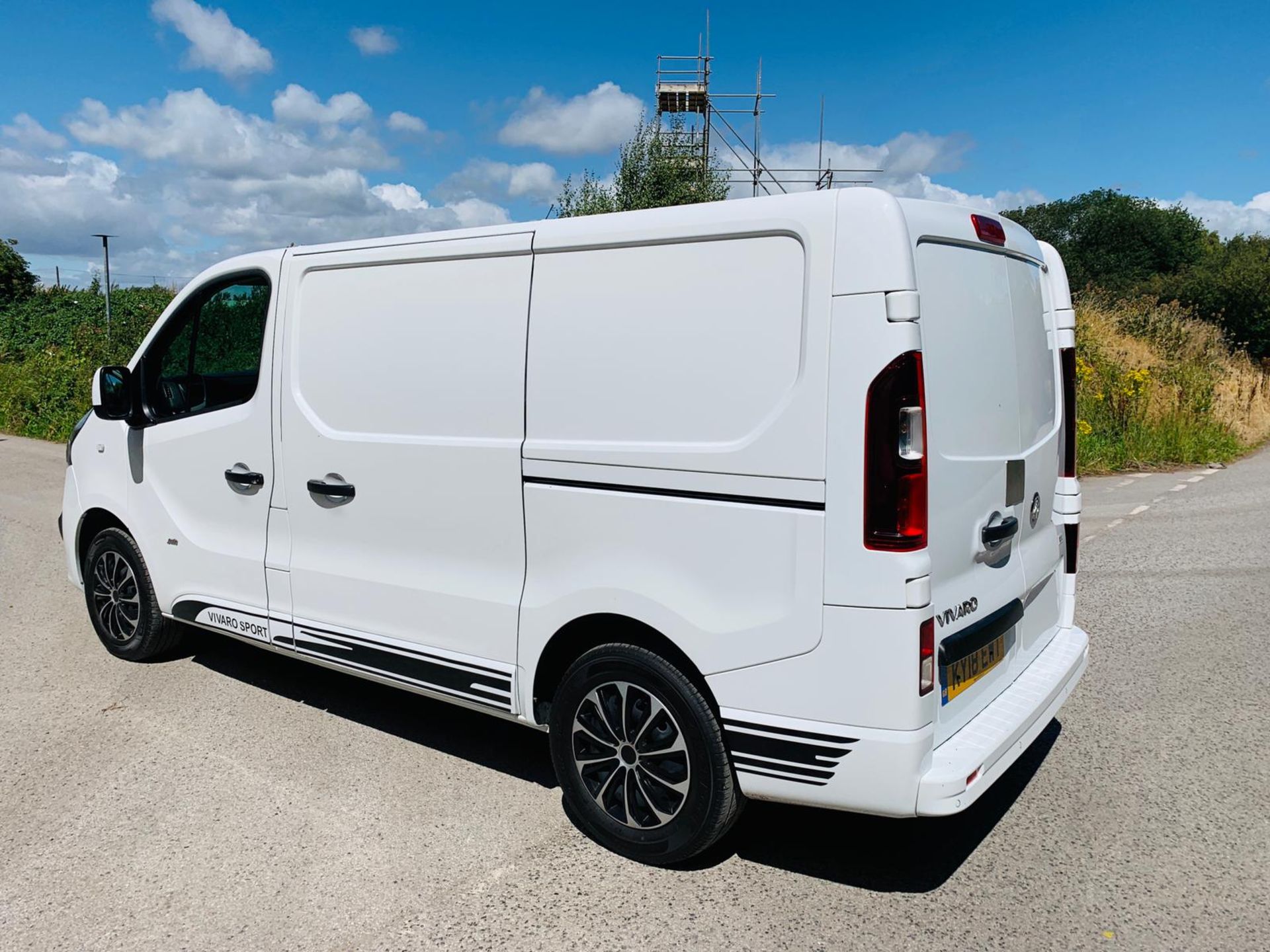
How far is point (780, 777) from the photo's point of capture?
3.00 m

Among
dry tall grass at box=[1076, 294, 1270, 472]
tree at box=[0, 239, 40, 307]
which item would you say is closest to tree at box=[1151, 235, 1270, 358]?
dry tall grass at box=[1076, 294, 1270, 472]

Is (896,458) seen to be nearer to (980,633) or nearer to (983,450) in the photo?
(983,450)

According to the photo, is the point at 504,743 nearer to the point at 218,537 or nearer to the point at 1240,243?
the point at 218,537

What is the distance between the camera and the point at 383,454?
12.9 feet

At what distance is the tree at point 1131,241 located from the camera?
197ft

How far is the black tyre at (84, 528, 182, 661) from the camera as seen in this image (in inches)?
206

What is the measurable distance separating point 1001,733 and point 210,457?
11.8 feet

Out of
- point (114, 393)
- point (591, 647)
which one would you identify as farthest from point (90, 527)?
point (591, 647)

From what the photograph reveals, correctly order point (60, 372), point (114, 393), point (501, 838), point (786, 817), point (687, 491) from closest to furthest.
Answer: point (687, 491) < point (501, 838) < point (786, 817) < point (114, 393) < point (60, 372)

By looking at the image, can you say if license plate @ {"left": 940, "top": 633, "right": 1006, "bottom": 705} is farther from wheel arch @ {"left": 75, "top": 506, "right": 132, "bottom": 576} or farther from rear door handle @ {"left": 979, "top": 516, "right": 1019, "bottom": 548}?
wheel arch @ {"left": 75, "top": 506, "right": 132, "bottom": 576}

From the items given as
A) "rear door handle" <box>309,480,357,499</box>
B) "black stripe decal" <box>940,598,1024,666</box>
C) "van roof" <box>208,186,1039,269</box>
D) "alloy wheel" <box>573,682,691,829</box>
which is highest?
"van roof" <box>208,186,1039,269</box>

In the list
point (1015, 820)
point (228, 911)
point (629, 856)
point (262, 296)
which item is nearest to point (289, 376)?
point (262, 296)

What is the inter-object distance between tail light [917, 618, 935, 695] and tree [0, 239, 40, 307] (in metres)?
51.1

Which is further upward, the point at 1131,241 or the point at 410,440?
the point at 1131,241
